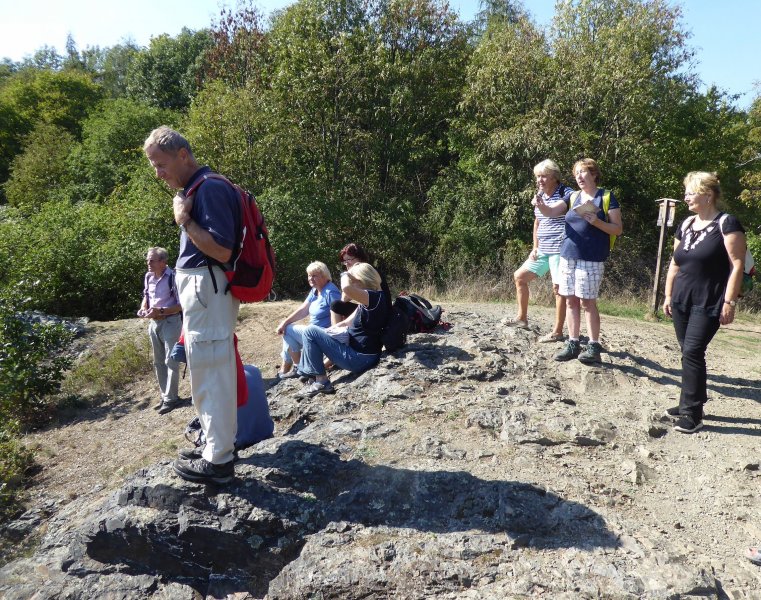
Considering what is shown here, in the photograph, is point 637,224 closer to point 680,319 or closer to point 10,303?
point 680,319

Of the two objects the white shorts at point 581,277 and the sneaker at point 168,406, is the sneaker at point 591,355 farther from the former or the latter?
the sneaker at point 168,406

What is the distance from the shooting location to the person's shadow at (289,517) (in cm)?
344

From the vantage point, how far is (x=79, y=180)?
92.8 feet

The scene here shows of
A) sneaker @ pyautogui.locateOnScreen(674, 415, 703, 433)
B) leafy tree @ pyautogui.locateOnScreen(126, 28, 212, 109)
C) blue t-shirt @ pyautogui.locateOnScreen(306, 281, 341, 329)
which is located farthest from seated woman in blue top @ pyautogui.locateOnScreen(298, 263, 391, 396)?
leafy tree @ pyautogui.locateOnScreen(126, 28, 212, 109)

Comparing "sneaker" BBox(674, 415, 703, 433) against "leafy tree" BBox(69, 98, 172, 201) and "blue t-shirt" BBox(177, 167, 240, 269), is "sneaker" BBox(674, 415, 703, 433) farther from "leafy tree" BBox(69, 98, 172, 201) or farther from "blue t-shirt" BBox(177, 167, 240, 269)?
"leafy tree" BBox(69, 98, 172, 201)

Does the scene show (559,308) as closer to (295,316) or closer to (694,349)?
(694,349)

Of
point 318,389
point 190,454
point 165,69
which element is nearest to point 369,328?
point 318,389

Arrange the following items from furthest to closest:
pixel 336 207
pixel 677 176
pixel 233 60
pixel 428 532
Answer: pixel 677 176 → pixel 233 60 → pixel 336 207 → pixel 428 532

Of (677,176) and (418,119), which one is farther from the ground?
(418,119)

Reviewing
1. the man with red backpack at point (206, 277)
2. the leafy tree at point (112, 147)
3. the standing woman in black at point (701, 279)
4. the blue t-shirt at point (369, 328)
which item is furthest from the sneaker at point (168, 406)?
the leafy tree at point (112, 147)

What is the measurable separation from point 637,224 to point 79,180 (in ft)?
79.3

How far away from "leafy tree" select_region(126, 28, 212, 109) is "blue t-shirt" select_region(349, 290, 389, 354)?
33.9m

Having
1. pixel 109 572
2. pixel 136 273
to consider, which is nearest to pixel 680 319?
pixel 109 572

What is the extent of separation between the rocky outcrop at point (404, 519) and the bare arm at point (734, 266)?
1010 millimetres
